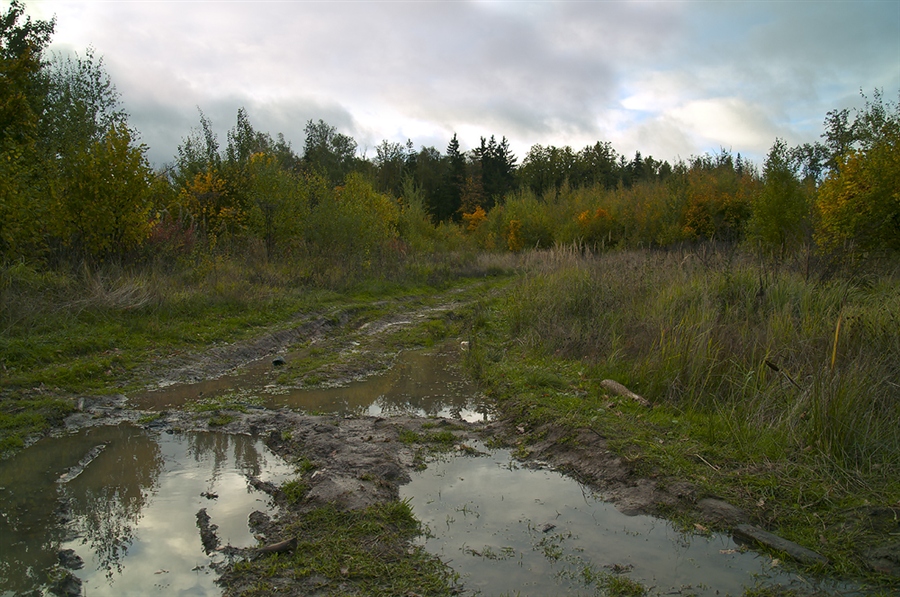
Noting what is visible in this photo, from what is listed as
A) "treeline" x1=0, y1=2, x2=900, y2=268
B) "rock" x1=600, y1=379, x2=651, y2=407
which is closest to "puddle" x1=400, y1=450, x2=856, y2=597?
"rock" x1=600, y1=379, x2=651, y2=407

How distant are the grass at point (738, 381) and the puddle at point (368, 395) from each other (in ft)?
1.58

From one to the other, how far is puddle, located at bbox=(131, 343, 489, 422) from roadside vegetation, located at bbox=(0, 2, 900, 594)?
45 cm

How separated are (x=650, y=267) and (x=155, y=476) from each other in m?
9.47

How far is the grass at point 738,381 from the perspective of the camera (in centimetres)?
428

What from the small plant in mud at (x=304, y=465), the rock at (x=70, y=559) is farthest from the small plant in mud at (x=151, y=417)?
the rock at (x=70, y=559)

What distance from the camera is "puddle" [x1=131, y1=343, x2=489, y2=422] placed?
22.6 ft

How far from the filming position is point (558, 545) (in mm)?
3711

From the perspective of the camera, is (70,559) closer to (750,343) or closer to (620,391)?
(620,391)

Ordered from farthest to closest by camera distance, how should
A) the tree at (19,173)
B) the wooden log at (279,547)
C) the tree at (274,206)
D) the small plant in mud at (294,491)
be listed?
the tree at (274,206) < the tree at (19,173) < the small plant in mud at (294,491) < the wooden log at (279,547)

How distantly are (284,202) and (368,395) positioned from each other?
13922 mm

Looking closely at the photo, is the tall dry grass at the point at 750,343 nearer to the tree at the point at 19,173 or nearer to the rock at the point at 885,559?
the rock at the point at 885,559

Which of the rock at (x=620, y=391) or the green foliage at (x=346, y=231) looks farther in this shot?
the green foliage at (x=346, y=231)

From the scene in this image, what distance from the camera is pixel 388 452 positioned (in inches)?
203

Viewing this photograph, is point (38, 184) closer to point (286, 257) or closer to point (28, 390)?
point (28, 390)
